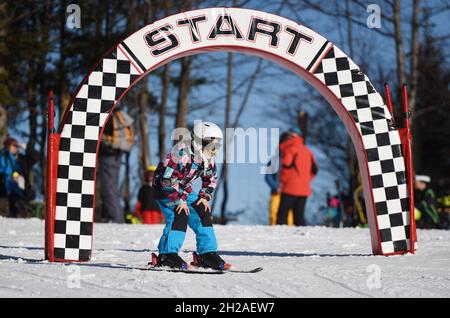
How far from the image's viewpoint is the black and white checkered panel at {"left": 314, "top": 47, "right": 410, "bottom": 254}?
26.0 feet

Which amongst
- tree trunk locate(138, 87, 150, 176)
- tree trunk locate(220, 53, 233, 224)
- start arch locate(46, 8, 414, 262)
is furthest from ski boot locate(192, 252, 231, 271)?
tree trunk locate(220, 53, 233, 224)

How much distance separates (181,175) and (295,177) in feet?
20.3

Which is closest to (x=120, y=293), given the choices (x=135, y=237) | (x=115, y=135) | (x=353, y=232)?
(x=135, y=237)

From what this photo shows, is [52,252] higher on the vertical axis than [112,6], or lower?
lower

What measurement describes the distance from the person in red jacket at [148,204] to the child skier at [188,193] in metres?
7.09

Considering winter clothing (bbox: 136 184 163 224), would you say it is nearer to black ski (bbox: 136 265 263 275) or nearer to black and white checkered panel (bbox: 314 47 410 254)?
black and white checkered panel (bbox: 314 47 410 254)

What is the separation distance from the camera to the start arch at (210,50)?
293 inches

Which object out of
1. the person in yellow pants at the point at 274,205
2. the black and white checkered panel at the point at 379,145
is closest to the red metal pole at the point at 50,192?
the black and white checkered panel at the point at 379,145

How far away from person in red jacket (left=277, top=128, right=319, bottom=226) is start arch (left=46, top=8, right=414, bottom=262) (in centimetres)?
458

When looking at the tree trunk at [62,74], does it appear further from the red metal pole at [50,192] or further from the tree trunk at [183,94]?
the red metal pole at [50,192]
